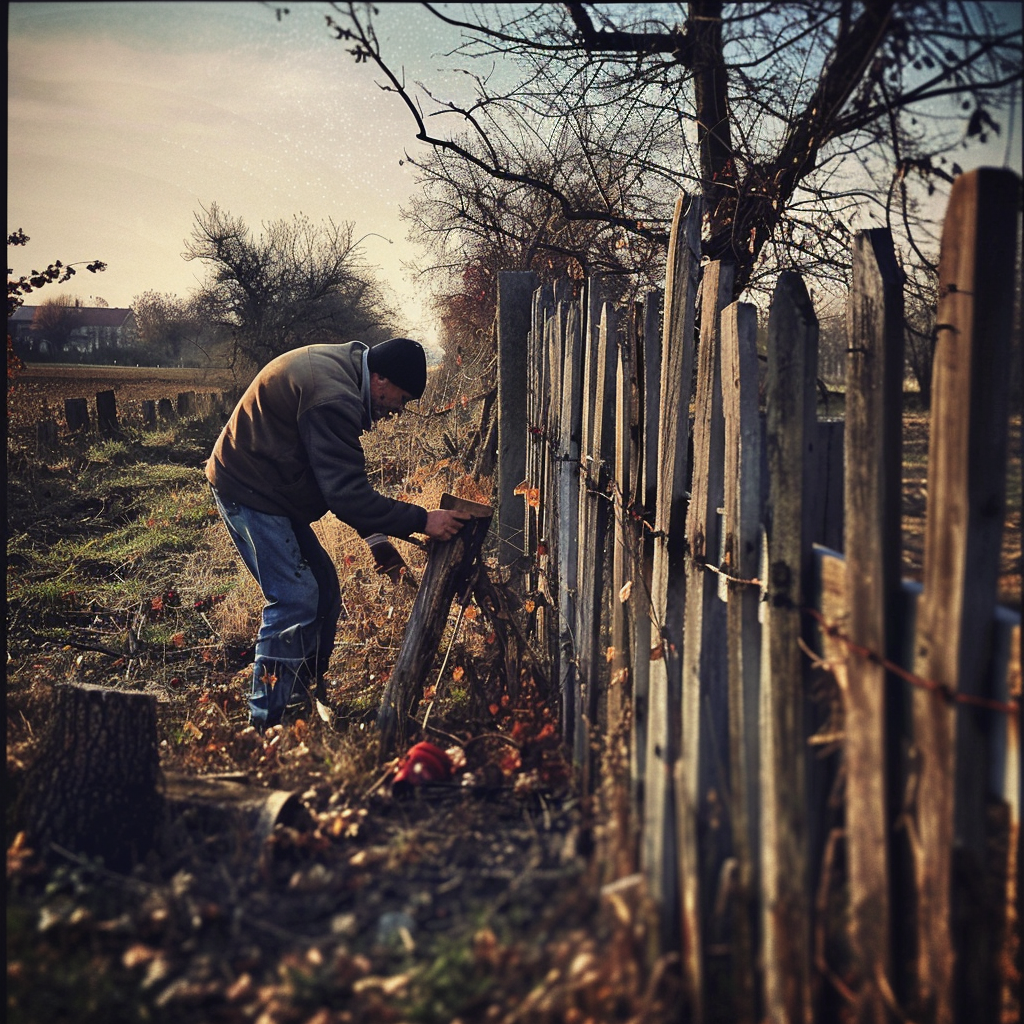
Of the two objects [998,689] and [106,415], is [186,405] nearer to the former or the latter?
[106,415]

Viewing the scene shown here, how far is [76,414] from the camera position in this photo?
17.3 m

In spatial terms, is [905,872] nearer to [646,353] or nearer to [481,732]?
[646,353]

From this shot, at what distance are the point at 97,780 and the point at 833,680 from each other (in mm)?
2368

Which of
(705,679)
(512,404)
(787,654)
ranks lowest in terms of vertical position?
(705,679)

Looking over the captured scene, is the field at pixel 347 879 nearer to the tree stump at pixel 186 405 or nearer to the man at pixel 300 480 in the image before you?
the man at pixel 300 480

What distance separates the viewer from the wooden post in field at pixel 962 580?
1267 millimetres

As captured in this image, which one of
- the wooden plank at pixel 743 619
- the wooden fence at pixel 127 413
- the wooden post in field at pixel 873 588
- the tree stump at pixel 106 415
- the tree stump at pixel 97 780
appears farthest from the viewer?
the tree stump at pixel 106 415

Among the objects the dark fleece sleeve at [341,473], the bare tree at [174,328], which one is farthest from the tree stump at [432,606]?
the bare tree at [174,328]

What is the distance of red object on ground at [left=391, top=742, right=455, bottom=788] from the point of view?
3.04 meters

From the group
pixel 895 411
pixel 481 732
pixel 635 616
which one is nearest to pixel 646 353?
pixel 635 616

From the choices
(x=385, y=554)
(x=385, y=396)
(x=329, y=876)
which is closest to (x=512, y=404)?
(x=385, y=396)

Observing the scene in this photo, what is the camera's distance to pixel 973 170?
1.25 metres

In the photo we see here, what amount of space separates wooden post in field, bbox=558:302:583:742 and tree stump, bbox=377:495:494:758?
381 millimetres

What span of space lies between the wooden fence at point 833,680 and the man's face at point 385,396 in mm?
2122
